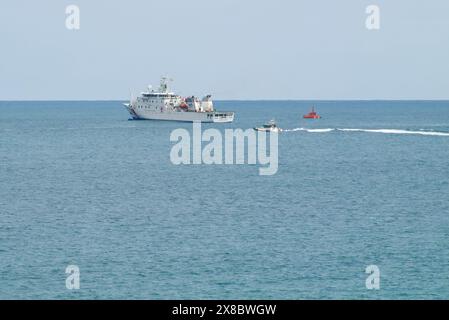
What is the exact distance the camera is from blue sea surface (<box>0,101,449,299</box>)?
39344 millimetres

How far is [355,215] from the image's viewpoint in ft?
193

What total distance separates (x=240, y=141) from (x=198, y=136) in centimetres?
1837

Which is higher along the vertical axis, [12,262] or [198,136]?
[198,136]

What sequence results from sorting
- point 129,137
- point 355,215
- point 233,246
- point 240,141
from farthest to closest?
1. point 129,137
2. point 240,141
3. point 355,215
4. point 233,246

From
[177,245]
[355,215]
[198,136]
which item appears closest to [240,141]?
[198,136]

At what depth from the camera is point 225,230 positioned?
52.3 m

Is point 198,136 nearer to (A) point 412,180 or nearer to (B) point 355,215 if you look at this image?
(A) point 412,180

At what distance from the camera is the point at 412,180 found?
80.9 meters

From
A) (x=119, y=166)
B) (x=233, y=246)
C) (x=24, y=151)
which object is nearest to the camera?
(x=233, y=246)

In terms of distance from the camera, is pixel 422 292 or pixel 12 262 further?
pixel 12 262

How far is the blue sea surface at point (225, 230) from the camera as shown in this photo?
39344 mm

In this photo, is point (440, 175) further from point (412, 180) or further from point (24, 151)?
point (24, 151)

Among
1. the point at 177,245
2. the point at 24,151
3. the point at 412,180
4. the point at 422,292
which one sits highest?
the point at 24,151

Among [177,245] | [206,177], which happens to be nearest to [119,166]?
[206,177]
